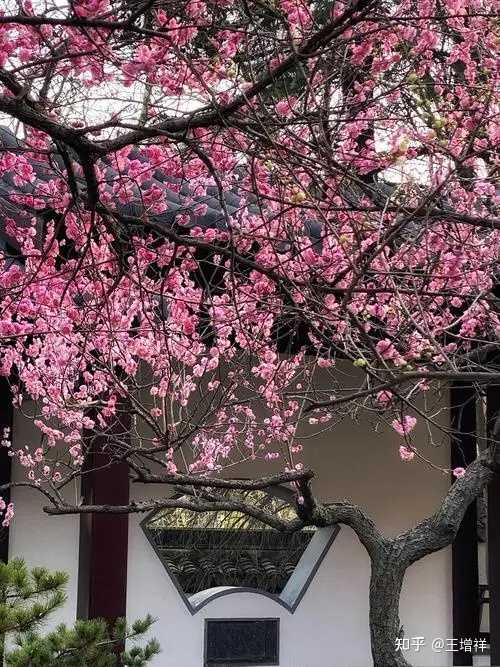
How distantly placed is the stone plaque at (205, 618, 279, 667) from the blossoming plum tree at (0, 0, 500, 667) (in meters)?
0.96

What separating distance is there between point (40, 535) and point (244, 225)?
2543 mm

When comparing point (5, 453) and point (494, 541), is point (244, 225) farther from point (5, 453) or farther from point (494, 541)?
point (494, 541)

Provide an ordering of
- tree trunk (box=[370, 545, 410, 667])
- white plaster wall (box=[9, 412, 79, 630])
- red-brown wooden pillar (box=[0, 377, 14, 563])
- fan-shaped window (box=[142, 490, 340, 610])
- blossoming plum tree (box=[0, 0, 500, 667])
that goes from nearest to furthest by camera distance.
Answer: blossoming plum tree (box=[0, 0, 500, 667])
tree trunk (box=[370, 545, 410, 667])
red-brown wooden pillar (box=[0, 377, 14, 563])
white plaster wall (box=[9, 412, 79, 630])
fan-shaped window (box=[142, 490, 340, 610])

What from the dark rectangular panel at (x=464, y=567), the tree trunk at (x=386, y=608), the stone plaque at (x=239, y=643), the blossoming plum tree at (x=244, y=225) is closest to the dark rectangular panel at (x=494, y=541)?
the blossoming plum tree at (x=244, y=225)

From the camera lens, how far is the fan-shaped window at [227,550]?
10.7 metres

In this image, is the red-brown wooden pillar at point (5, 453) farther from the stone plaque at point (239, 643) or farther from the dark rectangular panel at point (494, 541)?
the dark rectangular panel at point (494, 541)

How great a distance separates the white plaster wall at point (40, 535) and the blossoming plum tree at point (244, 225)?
5.5 inches

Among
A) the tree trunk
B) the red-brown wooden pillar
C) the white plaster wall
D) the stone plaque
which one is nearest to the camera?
the tree trunk

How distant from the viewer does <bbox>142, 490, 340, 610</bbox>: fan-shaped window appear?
10656mm

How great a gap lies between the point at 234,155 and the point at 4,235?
1412 millimetres

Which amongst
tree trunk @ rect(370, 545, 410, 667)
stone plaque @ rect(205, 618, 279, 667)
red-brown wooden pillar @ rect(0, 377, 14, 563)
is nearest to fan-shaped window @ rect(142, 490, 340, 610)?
stone plaque @ rect(205, 618, 279, 667)

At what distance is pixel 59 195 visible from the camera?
3.32 m

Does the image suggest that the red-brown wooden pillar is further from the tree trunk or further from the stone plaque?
the tree trunk

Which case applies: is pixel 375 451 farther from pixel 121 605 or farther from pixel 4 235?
pixel 4 235
